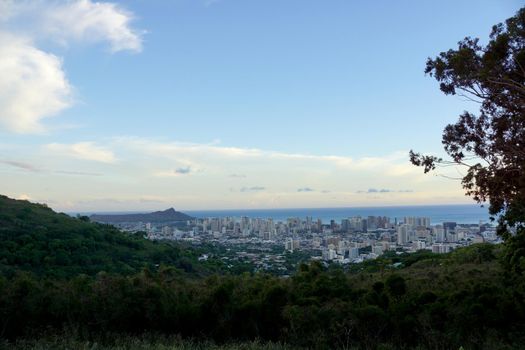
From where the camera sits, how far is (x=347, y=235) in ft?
167

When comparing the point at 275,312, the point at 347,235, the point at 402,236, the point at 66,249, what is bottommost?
the point at 347,235

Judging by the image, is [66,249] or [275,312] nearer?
[275,312]

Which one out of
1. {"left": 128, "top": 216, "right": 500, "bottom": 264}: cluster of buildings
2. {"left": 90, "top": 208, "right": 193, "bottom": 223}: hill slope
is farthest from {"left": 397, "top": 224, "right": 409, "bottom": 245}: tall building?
{"left": 90, "top": 208, "right": 193, "bottom": 223}: hill slope

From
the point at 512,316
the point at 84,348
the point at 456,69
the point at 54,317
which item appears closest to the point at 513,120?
the point at 456,69

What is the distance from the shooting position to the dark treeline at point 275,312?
280 inches

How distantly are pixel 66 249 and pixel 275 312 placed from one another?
2071 cm

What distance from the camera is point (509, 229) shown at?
10430 millimetres

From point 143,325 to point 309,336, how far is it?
9.75ft

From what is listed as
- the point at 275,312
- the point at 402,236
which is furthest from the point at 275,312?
the point at 402,236

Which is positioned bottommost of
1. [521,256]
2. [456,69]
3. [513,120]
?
[521,256]

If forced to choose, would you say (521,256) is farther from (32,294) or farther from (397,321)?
(32,294)

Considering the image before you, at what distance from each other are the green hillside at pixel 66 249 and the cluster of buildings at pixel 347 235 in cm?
1028

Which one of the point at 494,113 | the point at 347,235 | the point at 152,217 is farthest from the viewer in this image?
the point at 152,217

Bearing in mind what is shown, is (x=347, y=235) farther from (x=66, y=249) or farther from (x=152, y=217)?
(x=152, y=217)
